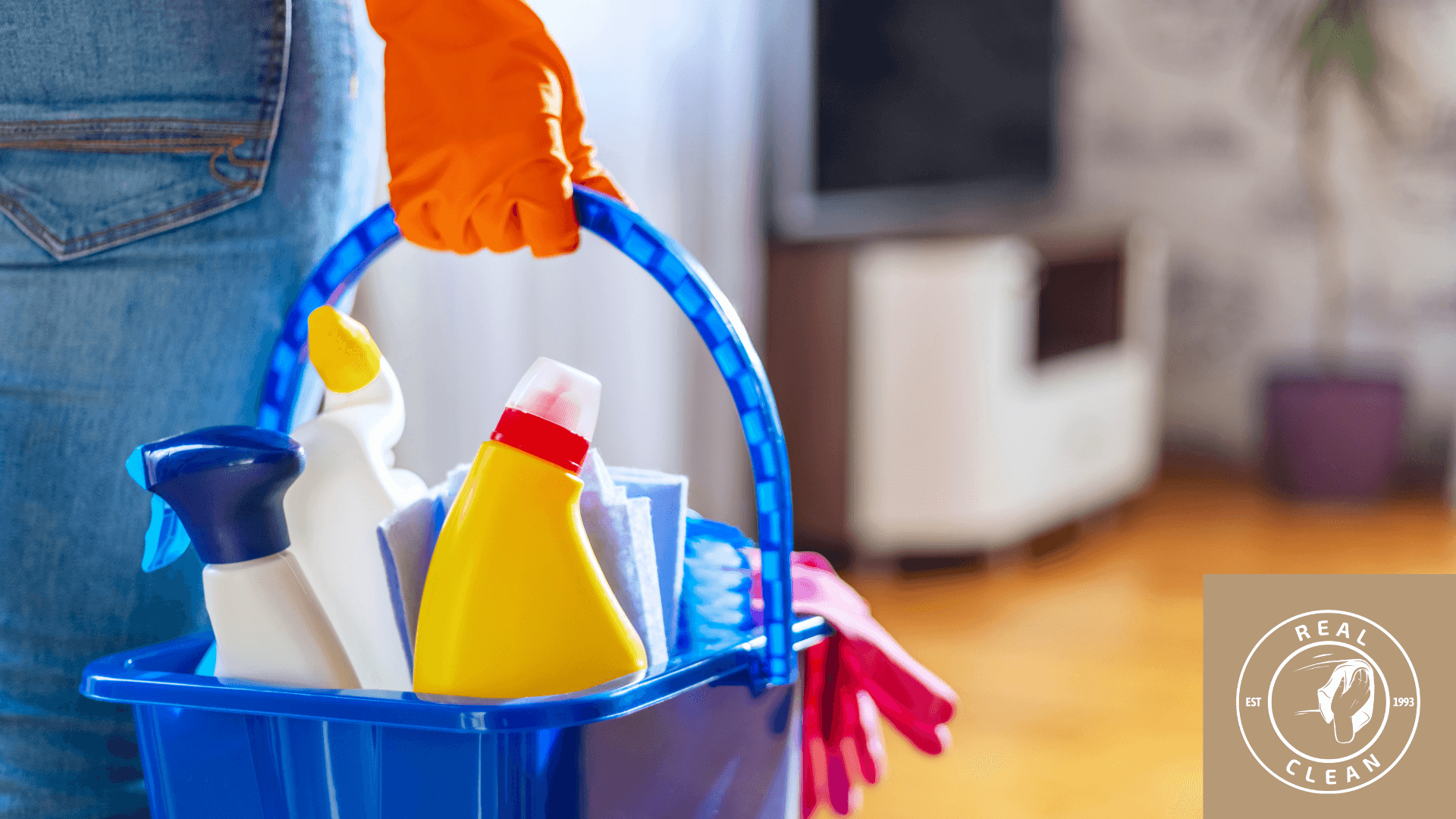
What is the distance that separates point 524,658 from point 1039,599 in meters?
1.54

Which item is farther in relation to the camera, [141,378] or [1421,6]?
[1421,6]

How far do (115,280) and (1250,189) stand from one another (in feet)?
8.93

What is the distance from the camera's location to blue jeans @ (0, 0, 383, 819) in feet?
1.82

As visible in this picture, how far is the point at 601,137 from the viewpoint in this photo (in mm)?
1535

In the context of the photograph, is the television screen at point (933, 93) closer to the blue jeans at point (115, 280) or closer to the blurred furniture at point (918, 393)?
the blurred furniture at point (918, 393)

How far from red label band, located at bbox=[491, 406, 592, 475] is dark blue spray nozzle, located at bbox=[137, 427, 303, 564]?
3.3 inches

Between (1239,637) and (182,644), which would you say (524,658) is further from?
(1239,637)

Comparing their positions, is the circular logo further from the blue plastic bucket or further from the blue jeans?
the blue jeans

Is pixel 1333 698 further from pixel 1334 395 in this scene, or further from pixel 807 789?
pixel 1334 395

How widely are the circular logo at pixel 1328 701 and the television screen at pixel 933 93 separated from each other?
1460mm

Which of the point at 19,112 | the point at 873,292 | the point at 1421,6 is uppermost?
the point at 1421,6

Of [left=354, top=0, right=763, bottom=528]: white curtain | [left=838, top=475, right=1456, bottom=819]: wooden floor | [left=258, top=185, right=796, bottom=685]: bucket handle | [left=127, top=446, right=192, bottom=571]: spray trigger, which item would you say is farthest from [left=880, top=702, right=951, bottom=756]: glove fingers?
[left=354, top=0, right=763, bottom=528]: white curtain

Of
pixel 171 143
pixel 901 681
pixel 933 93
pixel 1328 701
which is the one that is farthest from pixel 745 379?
pixel 933 93

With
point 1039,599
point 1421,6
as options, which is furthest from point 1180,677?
point 1421,6
